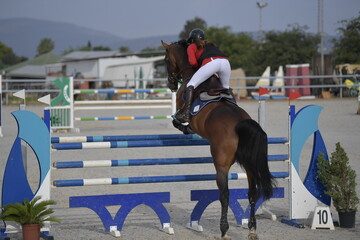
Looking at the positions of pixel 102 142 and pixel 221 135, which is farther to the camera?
pixel 102 142

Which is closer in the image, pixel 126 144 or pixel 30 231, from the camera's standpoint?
pixel 30 231

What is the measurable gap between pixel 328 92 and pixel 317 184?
21938 millimetres

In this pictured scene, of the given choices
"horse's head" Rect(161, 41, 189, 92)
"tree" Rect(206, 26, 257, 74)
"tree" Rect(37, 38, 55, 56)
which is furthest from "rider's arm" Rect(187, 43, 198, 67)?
"tree" Rect(37, 38, 55, 56)

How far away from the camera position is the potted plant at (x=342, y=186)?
6672 millimetres

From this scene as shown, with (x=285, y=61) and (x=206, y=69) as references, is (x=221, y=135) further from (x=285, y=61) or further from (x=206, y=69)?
(x=285, y=61)

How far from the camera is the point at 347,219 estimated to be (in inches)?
265

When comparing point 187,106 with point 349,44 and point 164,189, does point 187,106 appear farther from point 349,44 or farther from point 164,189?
point 349,44

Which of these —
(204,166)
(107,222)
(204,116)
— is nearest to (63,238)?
(107,222)

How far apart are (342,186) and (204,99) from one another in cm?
183

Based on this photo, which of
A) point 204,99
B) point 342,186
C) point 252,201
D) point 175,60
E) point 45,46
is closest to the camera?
point 252,201

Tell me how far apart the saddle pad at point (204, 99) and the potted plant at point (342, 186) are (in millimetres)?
1363

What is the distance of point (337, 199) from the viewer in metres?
6.68

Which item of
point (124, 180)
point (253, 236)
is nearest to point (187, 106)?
point (124, 180)

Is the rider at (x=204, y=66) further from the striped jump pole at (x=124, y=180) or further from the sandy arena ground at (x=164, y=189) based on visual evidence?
the sandy arena ground at (x=164, y=189)
